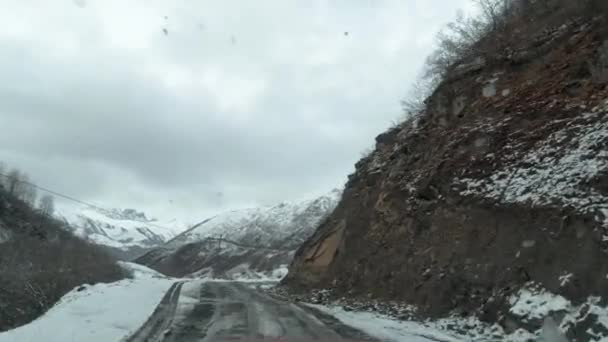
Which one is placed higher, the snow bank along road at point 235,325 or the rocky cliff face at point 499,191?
the rocky cliff face at point 499,191

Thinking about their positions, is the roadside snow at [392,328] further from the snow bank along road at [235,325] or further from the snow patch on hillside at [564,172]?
the snow patch on hillside at [564,172]

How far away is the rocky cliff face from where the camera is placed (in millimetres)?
11320

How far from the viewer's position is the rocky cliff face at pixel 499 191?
1132cm

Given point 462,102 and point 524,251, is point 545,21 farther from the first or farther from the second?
point 524,251

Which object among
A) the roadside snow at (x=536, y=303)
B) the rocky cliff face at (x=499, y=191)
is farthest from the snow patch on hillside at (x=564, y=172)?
the roadside snow at (x=536, y=303)

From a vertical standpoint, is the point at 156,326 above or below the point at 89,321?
below

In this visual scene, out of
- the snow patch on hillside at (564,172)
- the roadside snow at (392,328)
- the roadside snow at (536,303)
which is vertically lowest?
the roadside snow at (392,328)

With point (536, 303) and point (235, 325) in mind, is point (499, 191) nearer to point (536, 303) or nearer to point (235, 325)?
point (536, 303)

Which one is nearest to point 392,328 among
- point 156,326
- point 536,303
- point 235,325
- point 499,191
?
point 536,303

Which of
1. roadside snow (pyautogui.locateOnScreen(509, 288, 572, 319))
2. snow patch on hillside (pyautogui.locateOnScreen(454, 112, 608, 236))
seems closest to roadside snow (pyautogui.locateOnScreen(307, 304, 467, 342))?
roadside snow (pyautogui.locateOnScreen(509, 288, 572, 319))

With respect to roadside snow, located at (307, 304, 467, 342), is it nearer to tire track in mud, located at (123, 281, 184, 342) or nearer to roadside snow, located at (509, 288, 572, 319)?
roadside snow, located at (509, 288, 572, 319)

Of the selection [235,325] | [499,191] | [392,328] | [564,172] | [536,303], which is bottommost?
[392,328]

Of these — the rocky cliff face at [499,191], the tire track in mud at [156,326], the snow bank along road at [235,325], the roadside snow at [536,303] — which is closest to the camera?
the roadside snow at [536,303]

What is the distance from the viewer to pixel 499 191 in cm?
1458
